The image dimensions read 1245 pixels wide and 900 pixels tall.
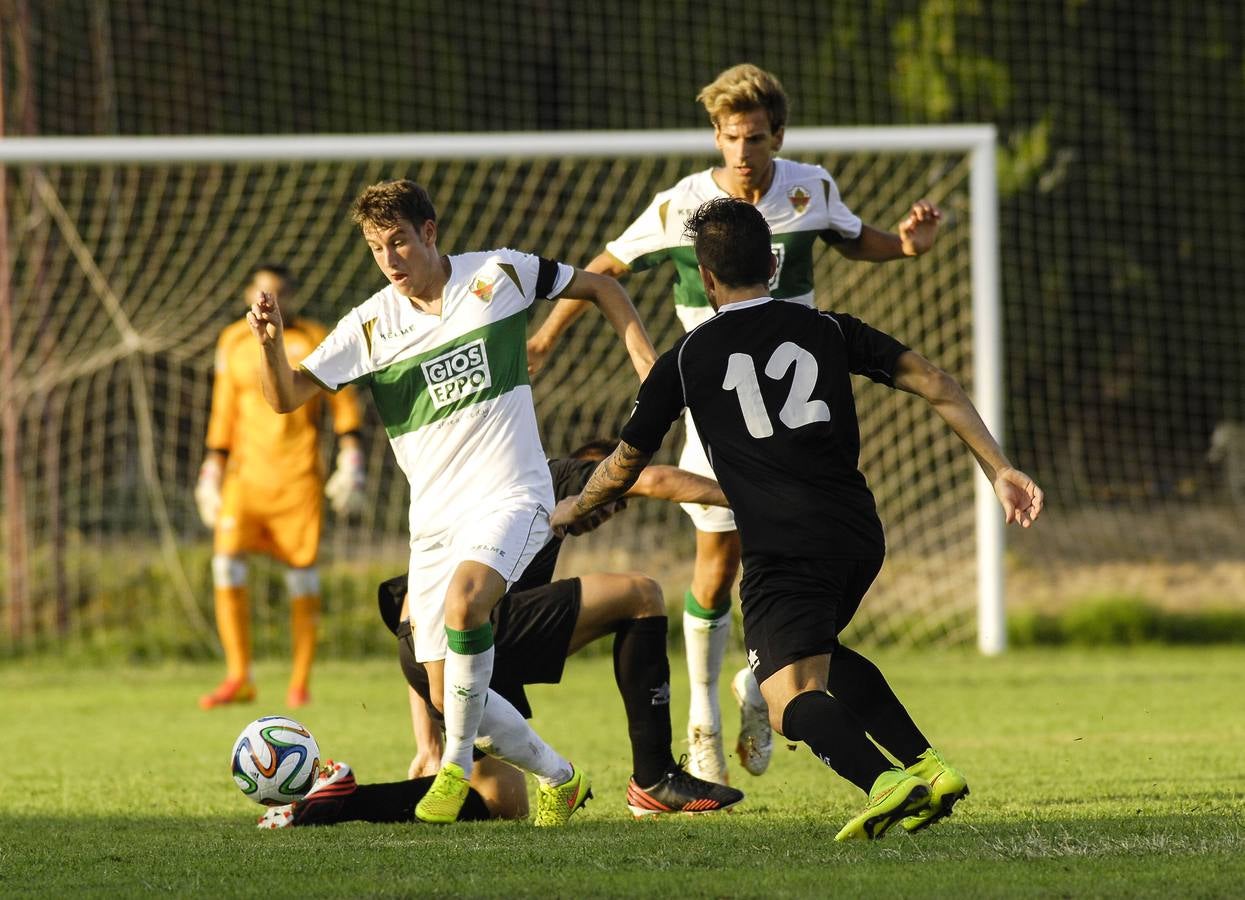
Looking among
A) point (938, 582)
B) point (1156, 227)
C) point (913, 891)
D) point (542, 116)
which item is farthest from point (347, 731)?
point (1156, 227)

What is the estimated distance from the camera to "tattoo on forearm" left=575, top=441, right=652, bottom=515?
14.8 ft

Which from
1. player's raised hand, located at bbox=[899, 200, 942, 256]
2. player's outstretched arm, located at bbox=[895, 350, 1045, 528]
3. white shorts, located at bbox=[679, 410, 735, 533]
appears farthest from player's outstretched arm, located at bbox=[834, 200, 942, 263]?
player's outstretched arm, located at bbox=[895, 350, 1045, 528]

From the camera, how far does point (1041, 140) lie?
15.0 m

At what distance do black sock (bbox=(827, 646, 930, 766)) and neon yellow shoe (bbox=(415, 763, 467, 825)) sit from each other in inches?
45.3

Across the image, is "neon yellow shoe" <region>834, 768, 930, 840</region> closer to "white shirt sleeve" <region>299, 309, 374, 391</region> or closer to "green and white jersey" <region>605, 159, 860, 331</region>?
"white shirt sleeve" <region>299, 309, 374, 391</region>

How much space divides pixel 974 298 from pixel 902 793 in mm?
7491

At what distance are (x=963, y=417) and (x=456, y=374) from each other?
5.34ft

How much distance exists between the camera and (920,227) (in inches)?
219

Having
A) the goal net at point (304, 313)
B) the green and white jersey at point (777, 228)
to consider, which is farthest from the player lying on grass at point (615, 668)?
the goal net at point (304, 313)

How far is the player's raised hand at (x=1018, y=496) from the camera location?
13.5 ft

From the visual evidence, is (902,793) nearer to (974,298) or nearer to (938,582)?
(974,298)

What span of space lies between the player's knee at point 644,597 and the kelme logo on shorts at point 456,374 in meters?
0.78

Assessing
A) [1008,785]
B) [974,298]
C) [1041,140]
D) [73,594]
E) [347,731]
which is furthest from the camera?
[1041,140]

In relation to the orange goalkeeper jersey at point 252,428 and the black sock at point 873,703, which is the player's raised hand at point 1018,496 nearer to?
the black sock at point 873,703
